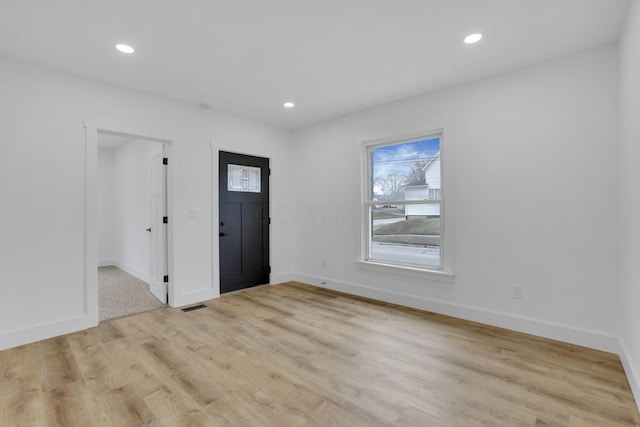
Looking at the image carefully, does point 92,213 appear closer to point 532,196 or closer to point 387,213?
point 387,213

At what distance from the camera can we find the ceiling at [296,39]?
2160 mm

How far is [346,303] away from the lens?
4.02 metres

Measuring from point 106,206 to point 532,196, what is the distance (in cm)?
773

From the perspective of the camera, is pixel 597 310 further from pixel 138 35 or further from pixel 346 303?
pixel 138 35

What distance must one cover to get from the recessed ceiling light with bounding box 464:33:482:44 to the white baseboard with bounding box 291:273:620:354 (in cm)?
260

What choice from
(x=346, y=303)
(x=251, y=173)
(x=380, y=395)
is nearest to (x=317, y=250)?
(x=346, y=303)

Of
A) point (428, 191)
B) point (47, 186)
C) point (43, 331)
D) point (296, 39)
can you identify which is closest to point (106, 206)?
point (47, 186)

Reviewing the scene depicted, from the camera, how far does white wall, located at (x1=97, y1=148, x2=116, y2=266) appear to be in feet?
21.8

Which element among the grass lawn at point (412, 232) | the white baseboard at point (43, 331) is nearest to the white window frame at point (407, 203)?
the grass lawn at point (412, 232)

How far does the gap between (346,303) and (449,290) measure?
1277 mm

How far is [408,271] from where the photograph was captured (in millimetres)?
3830

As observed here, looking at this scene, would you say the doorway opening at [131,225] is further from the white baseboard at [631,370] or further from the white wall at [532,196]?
the white baseboard at [631,370]

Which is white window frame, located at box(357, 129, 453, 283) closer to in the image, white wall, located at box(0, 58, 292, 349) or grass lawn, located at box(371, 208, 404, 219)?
grass lawn, located at box(371, 208, 404, 219)

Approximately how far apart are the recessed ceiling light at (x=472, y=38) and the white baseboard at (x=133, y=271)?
5371 mm
